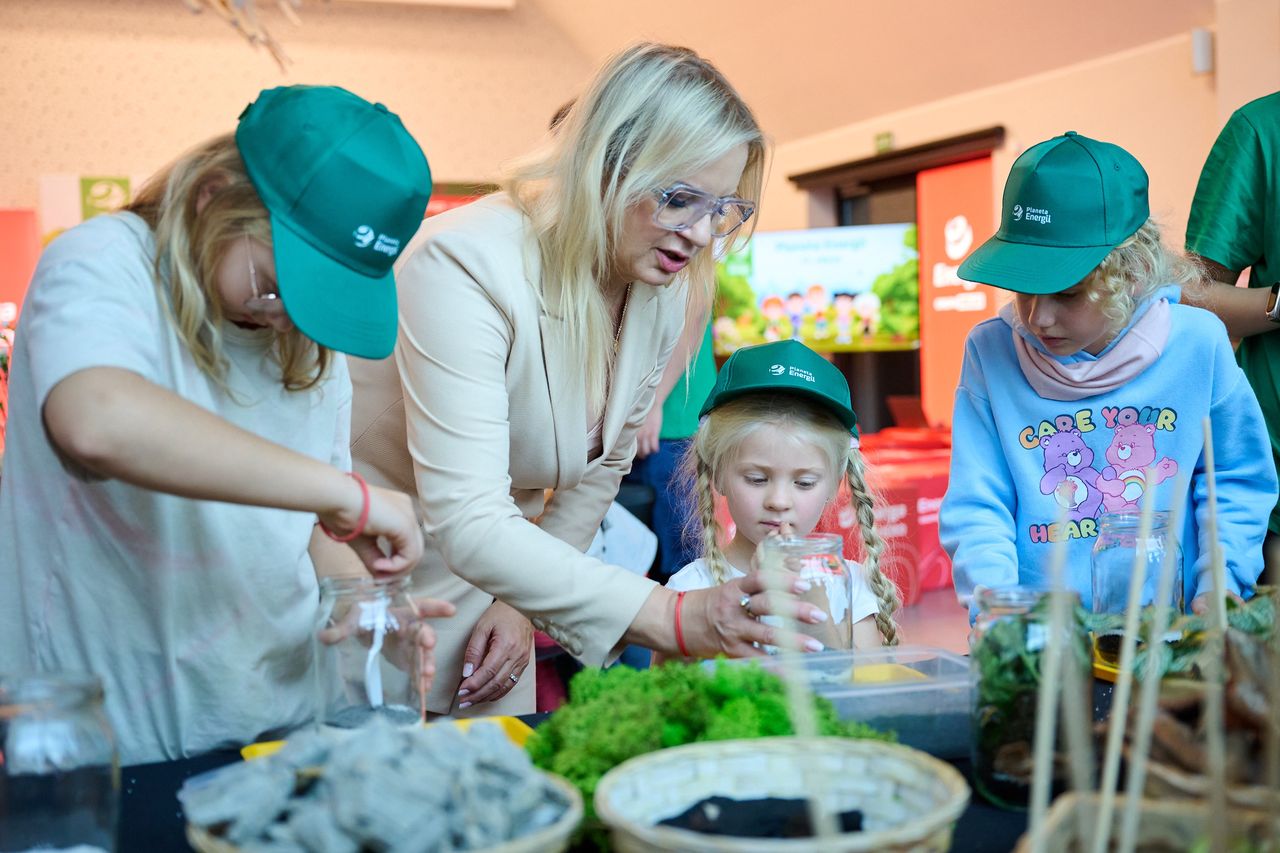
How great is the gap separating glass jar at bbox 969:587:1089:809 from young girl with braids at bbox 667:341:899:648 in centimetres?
89

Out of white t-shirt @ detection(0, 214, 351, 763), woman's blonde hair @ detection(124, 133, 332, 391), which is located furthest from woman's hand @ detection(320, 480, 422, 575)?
woman's blonde hair @ detection(124, 133, 332, 391)

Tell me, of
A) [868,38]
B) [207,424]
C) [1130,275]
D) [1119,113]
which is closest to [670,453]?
[1130,275]

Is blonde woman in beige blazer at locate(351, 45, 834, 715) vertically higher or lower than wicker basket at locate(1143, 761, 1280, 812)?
higher

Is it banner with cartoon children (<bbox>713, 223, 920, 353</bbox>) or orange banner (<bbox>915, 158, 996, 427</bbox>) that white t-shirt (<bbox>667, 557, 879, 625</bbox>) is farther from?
orange banner (<bbox>915, 158, 996, 427</bbox>)

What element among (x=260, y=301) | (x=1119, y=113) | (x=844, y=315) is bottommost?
(x=260, y=301)

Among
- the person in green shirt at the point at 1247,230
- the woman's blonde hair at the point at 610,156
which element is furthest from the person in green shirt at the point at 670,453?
the woman's blonde hair at the point at 610,156

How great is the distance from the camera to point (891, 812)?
32.8 inches

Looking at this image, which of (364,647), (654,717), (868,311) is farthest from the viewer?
(868,311)

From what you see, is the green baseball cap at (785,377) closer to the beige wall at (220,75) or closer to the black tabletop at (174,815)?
the black tabletop at (174,815)

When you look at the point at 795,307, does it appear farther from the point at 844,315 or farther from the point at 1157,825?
the point at 1157,825

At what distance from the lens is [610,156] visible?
1527 mm

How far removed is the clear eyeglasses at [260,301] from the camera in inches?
45.2

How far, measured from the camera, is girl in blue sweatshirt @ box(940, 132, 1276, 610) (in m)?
1.72

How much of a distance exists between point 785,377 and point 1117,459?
0.51 m
